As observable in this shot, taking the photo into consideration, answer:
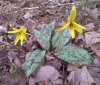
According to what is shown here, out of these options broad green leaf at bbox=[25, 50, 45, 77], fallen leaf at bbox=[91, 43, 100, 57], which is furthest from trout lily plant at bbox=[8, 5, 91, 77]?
fallen leaf at bbox=[91, 43, 100, 57]

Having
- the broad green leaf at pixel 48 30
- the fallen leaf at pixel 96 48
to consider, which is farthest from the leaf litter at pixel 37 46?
the broad green leaf at pixel 48 30

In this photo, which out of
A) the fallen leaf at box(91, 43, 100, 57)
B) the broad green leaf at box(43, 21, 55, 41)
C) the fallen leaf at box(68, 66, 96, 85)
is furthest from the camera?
the broad green leaf at box(43, 21, 55, 41)

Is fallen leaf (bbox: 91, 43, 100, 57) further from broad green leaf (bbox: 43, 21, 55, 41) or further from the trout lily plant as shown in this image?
broad green leaf (bbox: 43, 21, 55, 41)

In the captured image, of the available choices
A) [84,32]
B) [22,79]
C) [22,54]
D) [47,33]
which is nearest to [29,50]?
[22,54]

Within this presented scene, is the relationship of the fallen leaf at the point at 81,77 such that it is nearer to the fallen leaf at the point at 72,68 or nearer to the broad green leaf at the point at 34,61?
the fallen leaf at the point at 72,68

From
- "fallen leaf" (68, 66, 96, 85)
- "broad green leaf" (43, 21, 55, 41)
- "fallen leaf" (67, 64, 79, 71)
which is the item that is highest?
"broad green leaf" (43, 21, 55, 41)

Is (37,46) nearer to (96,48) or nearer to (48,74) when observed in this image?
(48,74)

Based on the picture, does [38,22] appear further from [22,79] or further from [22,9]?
[22,79]
